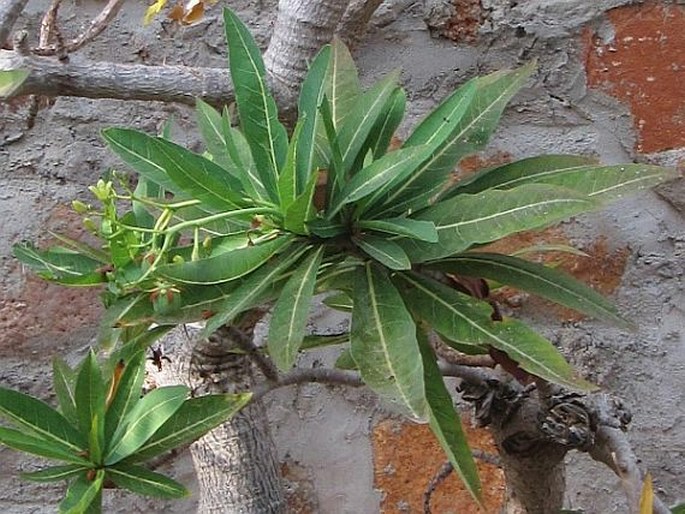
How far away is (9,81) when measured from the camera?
23.3 inches

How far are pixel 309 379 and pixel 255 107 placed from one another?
211 millimetres

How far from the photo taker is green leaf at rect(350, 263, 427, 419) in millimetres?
488

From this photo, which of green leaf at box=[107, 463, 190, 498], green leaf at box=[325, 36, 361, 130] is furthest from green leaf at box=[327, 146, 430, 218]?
green leaf at box=[107, 463, 190, 498]

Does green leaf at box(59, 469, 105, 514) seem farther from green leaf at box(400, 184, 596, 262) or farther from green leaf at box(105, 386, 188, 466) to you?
green leaf at box(400, 184, 596, 262)

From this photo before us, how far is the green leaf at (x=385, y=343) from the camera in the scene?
1.60 ft

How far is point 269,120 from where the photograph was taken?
1.85 feet

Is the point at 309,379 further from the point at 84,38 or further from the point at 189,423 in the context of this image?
the point at 84,38

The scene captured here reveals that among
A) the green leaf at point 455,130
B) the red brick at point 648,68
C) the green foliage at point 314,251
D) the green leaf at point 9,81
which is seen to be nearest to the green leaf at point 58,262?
the green foliage at point 314,251

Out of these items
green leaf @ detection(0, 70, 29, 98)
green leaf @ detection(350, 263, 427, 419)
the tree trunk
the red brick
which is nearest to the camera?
green leaf @ detection(350, 263, 427, 419)

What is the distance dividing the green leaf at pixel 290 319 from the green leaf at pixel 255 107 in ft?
0.22

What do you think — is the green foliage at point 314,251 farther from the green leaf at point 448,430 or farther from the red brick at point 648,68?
the red brick at point 648,68

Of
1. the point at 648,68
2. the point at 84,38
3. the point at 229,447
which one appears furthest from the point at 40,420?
the point at 648,68

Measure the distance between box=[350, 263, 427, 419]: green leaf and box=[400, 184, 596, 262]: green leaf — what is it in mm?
30

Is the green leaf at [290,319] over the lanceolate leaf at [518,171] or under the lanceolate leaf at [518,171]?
under
